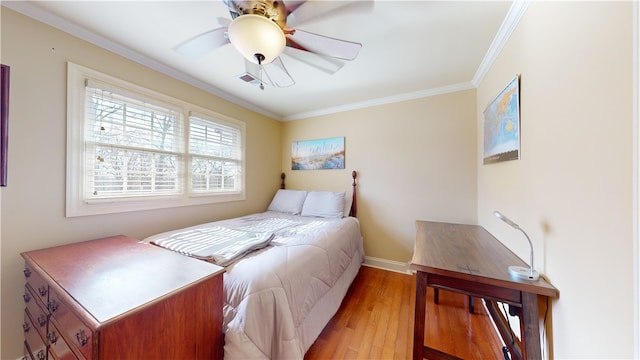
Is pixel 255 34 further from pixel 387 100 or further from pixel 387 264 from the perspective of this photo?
pixel 387 264

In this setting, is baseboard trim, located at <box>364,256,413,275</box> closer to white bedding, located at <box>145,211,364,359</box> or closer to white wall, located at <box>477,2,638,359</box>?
white bedding, located at <box>145,211,364,359</box>

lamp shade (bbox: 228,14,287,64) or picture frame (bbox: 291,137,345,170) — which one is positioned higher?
lamp shade (bbox: 228,14,287,64)

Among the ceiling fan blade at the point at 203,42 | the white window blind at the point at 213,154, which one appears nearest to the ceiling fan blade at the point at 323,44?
the ceiling fan blade at the point at 203,42

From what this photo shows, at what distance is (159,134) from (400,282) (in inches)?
118

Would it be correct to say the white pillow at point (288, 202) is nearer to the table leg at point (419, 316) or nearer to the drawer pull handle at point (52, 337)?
the table leg at point (419, 316)

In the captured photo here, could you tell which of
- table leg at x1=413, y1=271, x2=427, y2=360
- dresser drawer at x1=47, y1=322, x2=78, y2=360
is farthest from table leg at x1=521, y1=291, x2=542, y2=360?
dresser drawer at x1=47, y1=322, x2=78, y2=360

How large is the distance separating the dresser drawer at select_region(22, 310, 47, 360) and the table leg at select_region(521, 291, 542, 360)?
7.56ft

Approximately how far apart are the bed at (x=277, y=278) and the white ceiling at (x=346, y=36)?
1416 mm

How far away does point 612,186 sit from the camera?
64 cm

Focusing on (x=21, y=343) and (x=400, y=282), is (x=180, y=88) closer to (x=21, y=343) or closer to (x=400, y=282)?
(x=21, y=343)

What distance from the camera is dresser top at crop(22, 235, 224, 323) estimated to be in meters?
0.75

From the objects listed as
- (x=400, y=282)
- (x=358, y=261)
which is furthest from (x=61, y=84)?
(x=400, y=282)

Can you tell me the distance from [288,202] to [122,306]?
7.57 feet

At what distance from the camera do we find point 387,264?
2.69 metres
